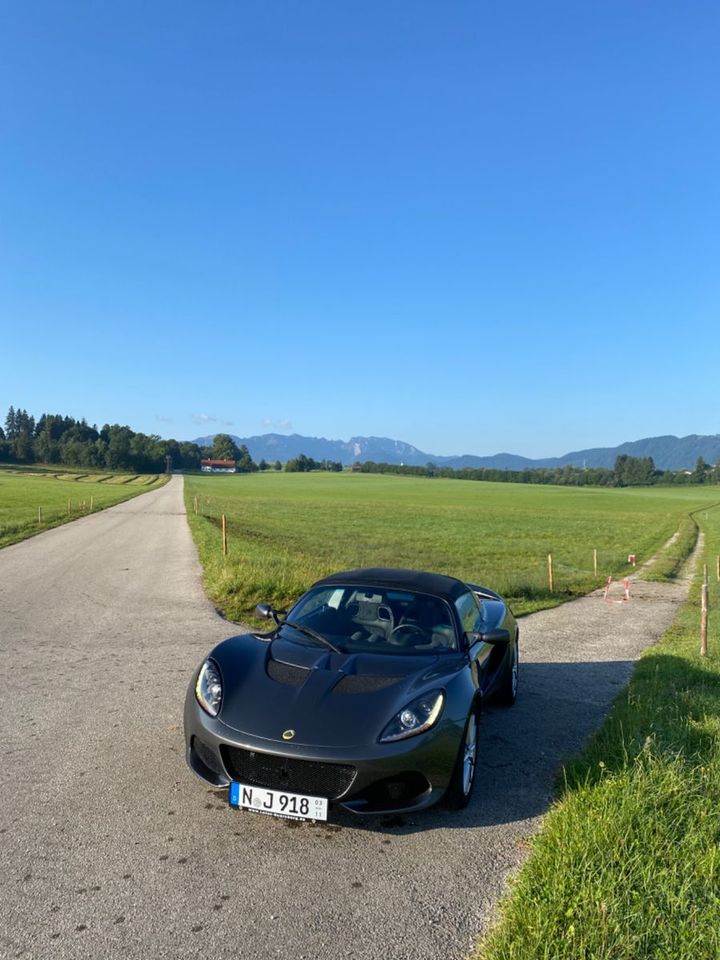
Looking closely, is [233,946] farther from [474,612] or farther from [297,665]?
[474,612]

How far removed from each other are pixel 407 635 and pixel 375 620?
33 cm

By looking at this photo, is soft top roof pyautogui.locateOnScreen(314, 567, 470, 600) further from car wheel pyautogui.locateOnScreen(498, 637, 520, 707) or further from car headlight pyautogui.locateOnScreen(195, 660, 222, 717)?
car headlight pyautogui.locateOnScreen(195, 660, 222, 717)

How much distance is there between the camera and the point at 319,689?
420cm

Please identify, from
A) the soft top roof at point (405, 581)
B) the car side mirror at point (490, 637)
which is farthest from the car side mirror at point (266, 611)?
the car side mirror at point (490, 637)

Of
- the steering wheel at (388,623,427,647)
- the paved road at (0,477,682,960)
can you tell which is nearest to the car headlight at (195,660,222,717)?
the paved road at (0,477,682,960)

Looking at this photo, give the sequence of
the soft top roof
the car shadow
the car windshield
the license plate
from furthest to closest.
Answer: the soft top roof < the car windshield < the car shadow < the license plate

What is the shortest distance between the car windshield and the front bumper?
3.22ft

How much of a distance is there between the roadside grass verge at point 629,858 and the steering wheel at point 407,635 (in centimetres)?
133

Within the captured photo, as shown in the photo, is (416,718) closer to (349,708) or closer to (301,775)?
(349,708)

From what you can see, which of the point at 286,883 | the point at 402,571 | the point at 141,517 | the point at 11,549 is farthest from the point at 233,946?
the point at 141,517

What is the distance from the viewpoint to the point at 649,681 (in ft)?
23.4

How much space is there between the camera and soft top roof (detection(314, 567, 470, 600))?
17.9 ft

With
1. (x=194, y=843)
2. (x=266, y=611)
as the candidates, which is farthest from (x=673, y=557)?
(x=194, y=843)

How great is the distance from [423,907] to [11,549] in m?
19.6
